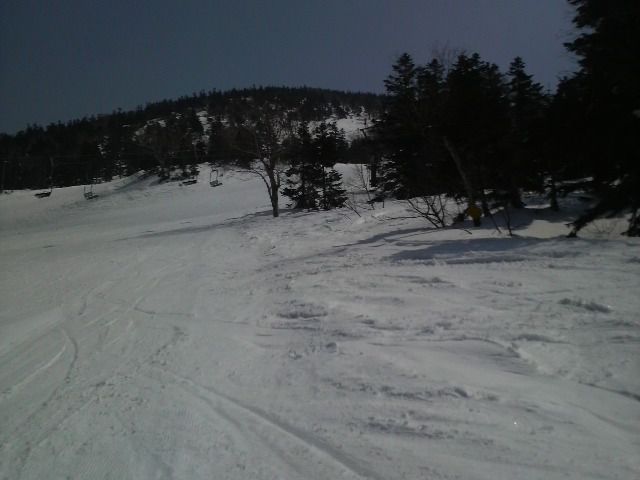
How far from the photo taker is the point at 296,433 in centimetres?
387

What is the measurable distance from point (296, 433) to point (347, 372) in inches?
49.1

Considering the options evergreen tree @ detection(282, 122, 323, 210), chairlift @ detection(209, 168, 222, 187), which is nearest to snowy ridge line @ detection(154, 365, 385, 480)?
evergreen tree @ detection(282, 122, 323, 210)

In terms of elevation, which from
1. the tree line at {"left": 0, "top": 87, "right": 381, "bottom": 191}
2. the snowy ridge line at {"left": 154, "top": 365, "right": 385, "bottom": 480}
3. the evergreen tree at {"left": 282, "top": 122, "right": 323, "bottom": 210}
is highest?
the tree line at {"left": 0, "top": 87, "right": 381, "bottom": 191}

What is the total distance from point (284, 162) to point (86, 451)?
3474 centimetres

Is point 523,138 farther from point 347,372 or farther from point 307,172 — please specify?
point 347,372

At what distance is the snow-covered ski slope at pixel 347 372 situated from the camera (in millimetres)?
3436

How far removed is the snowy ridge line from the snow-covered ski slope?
21 mm

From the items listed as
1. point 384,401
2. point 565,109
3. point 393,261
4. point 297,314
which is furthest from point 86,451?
point 565,109

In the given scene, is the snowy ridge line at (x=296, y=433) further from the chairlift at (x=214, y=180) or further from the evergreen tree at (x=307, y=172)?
the chairlift at (x=214, y=180)

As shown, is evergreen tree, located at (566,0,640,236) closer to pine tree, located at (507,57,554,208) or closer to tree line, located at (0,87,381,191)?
pine tree, located at (507,57,554,208)

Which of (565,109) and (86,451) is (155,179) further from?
(86,451)

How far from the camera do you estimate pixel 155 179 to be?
61.5 m

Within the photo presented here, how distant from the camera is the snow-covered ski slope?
3.44 meters

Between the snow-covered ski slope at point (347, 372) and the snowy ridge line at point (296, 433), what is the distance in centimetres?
2
